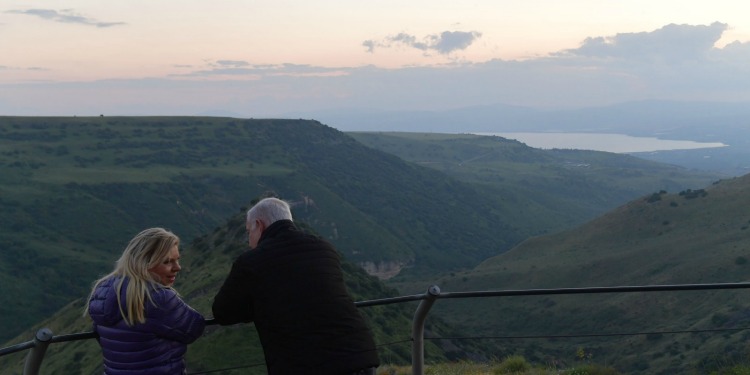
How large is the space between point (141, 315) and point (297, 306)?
920mm

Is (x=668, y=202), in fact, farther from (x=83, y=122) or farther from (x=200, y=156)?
(x=83, y=122)

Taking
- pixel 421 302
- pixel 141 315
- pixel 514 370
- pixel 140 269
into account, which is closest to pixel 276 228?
pixel 140 269

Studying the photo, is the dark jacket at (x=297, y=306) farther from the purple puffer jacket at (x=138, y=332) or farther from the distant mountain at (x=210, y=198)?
the distant mountain at (x=210, y=198)

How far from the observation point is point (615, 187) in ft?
627

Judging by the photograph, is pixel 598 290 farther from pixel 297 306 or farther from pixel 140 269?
pixel 140 269

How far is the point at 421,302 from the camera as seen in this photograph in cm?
580

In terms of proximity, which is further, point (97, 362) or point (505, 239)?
point (505, 239)

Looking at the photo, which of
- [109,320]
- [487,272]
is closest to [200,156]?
[487,272]

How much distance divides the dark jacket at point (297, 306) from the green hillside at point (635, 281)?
76.8 ft

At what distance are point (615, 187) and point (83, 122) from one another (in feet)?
400

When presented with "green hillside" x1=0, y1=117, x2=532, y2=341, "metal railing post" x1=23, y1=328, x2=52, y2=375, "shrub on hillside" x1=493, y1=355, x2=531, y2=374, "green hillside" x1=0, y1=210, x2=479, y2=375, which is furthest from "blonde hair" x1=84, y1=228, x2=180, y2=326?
"green hillside" x1=0, y1=117, x2=532, y2=341

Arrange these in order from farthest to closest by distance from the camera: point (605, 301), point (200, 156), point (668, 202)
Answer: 1. point (200, 156)
2. point (668, 202)
3. point (605, 301)

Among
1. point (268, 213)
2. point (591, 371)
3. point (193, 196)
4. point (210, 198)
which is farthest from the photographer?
point (210, 198)

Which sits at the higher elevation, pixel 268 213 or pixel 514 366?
pixel 268 213
